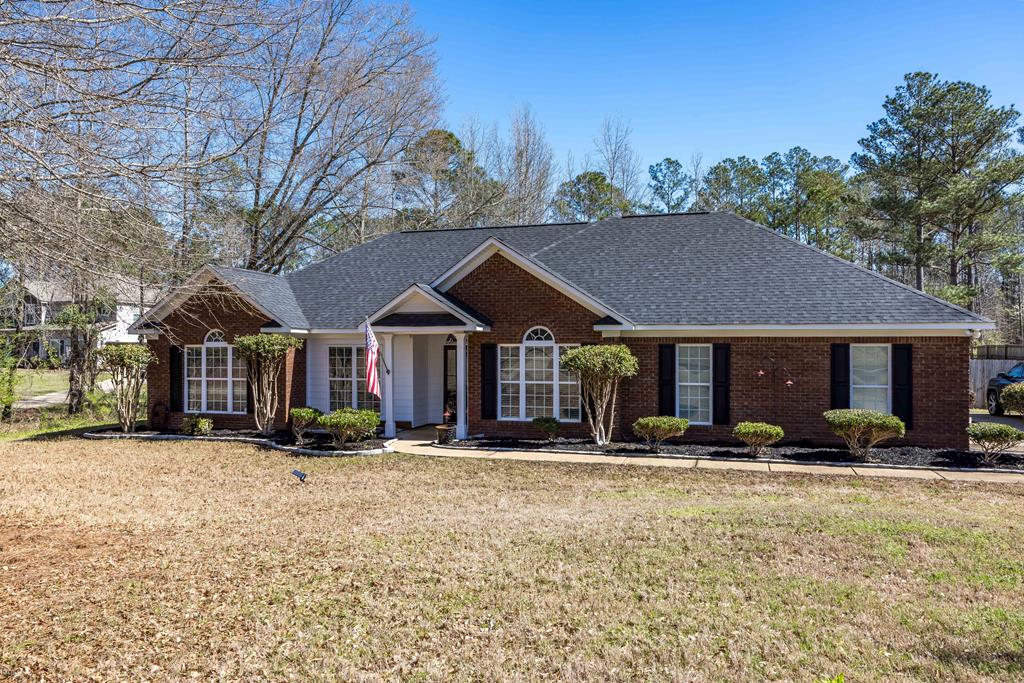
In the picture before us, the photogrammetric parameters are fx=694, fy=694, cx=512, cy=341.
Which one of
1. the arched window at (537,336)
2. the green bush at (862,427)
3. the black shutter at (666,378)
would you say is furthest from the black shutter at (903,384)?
the arched window at (537,336)

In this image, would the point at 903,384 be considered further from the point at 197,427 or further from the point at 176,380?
the point at 176,380

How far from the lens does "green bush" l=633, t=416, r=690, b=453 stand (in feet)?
48.4

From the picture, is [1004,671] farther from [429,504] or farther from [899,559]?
[429,504]

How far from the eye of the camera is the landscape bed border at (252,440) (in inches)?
594

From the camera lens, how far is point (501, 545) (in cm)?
822

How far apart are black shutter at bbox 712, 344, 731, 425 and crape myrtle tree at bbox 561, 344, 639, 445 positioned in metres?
1.86

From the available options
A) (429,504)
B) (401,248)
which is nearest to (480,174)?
(401,248)

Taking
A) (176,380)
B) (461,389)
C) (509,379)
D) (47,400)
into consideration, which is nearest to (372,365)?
(461,389)

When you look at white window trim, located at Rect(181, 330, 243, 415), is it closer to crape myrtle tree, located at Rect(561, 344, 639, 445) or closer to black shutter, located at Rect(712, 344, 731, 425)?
crape myrtle tree, located at Rect(561, 344, 639, 445)

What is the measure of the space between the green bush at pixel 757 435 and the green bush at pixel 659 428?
1.17m

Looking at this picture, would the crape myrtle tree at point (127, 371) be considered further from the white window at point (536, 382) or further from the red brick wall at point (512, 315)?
the white window at point (536, 382)

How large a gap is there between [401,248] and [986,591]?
731 inches

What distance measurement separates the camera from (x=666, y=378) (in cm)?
1619

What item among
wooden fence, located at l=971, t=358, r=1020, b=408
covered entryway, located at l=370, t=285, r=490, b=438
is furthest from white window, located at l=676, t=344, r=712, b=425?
wooden fence, located at l=971, t=358, r=1020, b=408
